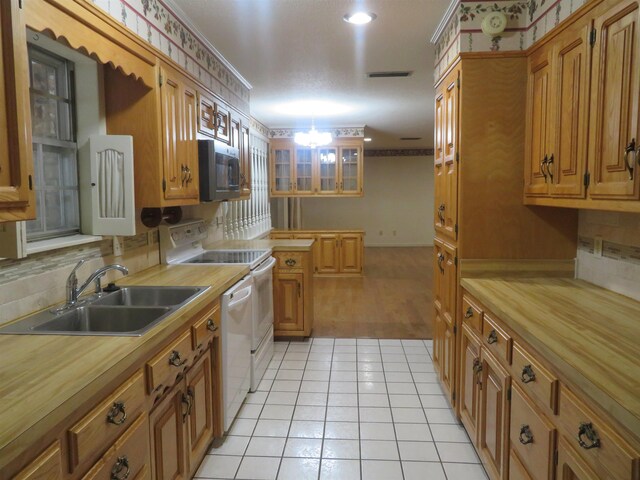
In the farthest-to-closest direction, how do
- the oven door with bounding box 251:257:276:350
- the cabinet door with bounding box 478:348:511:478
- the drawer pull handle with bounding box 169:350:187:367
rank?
the oven door with bounding box 251:257:276:350
the cabinet door with bounding box 478:348:511:478
the drawer pull handle with bounding box 169:350:187:367

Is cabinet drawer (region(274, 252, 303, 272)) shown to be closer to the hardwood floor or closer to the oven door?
the oven door

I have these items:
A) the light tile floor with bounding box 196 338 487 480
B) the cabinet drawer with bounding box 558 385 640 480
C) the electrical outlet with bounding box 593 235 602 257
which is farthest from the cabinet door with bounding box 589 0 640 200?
the light tile floor with bounding box 196 338 487 480

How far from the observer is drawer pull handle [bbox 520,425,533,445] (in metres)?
1.57

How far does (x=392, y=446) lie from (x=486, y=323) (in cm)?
89

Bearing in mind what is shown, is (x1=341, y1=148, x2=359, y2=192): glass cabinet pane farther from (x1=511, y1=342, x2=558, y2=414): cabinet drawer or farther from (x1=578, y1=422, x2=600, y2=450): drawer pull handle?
(x1=578, y1=422, x2=600, y2=450): drawer pull handle

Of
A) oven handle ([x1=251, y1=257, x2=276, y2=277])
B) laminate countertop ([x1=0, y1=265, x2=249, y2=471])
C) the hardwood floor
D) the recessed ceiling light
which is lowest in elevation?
the hardwood floor

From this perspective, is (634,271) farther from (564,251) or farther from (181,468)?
(181,468)

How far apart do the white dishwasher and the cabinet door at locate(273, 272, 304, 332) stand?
106cm

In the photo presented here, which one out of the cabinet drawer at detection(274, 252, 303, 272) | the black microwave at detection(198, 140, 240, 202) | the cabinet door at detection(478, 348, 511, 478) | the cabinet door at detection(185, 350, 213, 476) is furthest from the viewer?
the cabinet drawer at detection(274, 252, 303, 272)

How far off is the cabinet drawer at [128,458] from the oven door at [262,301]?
1.57 metres

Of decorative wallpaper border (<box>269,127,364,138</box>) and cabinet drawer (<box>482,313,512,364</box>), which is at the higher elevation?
decorative wallpaper border (<box>269,127,364,138</box>)

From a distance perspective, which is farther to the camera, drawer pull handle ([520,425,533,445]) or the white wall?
the white wall

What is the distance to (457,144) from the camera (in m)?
2.57

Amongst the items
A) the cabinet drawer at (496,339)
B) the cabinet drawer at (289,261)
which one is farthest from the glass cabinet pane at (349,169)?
the cabinet drawer at (496,339)
